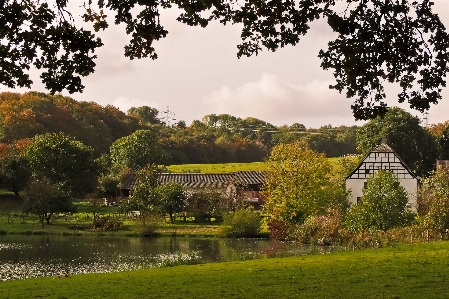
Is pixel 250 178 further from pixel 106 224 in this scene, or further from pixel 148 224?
pixel 106 224

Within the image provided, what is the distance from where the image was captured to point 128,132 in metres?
106

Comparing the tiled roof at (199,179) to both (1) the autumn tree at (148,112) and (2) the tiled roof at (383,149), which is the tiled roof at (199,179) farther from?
(1) the autumn tree at (148,112)

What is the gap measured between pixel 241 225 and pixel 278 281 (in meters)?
29.4

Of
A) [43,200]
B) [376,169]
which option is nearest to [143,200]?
[43,200]

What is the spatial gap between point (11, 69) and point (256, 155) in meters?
105

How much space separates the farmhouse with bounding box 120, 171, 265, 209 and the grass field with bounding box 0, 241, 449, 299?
3927 centimetres

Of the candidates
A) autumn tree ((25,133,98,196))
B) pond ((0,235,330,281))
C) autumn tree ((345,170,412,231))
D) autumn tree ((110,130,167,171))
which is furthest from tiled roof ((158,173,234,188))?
autumn tree ((345,170,412,231))

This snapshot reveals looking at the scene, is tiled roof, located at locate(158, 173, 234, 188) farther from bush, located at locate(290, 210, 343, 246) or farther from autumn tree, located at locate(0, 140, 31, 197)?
bush, located at locate(290, 210, 343, 246)

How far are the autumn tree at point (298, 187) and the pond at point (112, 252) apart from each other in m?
3.10

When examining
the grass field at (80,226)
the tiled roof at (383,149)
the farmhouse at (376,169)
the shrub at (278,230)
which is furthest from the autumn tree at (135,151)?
the shrub at (278,230)

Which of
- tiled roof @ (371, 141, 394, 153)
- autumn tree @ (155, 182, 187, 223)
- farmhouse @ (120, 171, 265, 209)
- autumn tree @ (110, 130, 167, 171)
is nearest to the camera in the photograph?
autumn tree @ (155, 182, 187, 223)

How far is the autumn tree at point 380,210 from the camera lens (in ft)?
121

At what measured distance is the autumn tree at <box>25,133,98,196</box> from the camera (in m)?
61.6

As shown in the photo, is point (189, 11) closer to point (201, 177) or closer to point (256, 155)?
point (201, 177)
